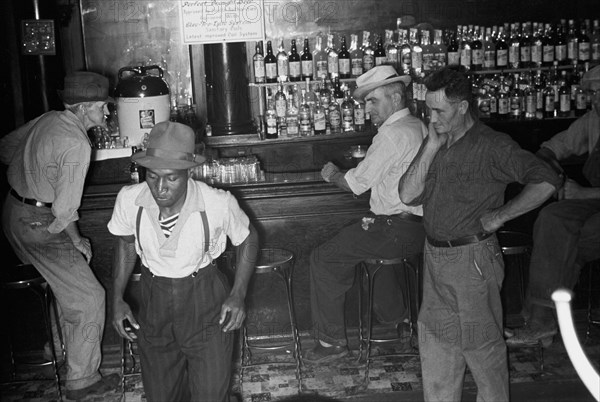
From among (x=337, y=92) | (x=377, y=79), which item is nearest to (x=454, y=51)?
(x=337, y=92)

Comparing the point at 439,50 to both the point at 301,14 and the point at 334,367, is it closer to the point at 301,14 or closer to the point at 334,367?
the point at 301,14

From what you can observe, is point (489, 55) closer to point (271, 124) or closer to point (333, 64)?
point (333, 64)

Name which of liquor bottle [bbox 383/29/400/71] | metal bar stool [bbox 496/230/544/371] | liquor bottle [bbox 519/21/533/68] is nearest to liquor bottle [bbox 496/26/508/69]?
liquor bottle [bbox 519/21/533/68]

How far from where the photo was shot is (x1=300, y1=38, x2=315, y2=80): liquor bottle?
6.61m

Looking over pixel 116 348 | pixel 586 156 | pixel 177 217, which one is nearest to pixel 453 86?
pixel 177 217

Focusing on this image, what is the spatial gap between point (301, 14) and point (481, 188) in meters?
3.89

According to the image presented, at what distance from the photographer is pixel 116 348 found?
15.5ft

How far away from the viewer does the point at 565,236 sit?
438cm

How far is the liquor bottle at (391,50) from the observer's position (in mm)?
6680

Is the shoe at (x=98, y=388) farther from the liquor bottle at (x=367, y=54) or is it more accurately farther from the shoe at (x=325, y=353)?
the liquor bottle at (x=367, y=54)

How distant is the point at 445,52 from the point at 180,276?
4181 millimetres

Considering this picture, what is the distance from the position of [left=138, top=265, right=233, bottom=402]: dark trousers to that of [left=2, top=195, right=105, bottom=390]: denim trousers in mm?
1239

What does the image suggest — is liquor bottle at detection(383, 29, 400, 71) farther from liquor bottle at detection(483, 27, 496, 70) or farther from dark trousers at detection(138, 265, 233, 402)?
dark trousers at detection(138, 265, 233, 402)

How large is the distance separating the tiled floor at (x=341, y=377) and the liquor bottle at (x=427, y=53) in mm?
2794
